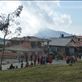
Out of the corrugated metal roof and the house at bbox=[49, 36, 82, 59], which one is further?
the corrugated metal roof

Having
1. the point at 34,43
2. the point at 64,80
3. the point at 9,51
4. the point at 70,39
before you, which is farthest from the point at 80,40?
the point at 64,80

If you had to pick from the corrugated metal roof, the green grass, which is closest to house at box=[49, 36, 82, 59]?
the corrugated metal roof

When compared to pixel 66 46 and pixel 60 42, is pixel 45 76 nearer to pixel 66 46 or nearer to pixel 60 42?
pixel 66 46

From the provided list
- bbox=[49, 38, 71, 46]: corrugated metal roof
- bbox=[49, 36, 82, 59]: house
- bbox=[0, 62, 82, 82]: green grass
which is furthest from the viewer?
bbox=[49, 38, 71, 46]: corrugated metal roof

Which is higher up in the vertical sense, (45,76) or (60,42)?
(60,42)

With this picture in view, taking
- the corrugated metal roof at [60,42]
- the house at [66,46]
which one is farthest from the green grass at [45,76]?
the corrugated metal roof at [60,42]

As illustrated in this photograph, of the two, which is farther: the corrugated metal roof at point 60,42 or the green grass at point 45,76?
the corrugated metal roof at point 60,42

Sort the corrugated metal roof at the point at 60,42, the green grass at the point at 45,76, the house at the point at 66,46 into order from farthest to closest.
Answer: the corrugated metal roof at the point at 60,42 → the house at the point at 66,46 → the green grass at the point at 45,76

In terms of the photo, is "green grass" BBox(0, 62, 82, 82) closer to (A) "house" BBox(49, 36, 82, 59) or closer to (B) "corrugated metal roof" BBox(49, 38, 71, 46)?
(A) "house" BBox(49, 36, 82, 59)

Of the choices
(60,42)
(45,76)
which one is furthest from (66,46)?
(45,76)

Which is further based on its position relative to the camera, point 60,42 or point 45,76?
point 60,42

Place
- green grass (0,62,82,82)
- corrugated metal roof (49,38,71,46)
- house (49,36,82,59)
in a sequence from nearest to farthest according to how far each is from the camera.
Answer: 1. green grass (0,62,82,82)
2. house (49,36,82,59)
3. corrugated metal roof (49,38,71,46)

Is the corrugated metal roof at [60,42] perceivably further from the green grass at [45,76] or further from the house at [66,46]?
the green grass at [45,76]

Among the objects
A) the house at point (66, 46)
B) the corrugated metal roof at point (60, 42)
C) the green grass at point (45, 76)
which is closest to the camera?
the green grass at point (45, 76)
